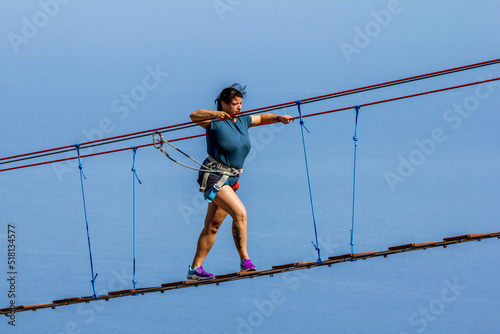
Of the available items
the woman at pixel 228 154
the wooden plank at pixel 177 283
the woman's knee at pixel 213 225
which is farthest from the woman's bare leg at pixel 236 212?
the wooden plank at pixel 177 283

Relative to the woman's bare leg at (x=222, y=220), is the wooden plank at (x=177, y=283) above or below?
below

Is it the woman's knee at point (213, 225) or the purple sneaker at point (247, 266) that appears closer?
the purple sneaker at point (247, 266)

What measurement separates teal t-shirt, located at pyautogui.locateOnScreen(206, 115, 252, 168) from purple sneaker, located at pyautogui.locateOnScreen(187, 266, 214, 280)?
4.30 feet

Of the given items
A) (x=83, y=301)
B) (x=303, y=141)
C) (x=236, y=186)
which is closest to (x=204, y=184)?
(x=236, y=186)

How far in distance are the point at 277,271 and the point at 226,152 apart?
4.85 feet

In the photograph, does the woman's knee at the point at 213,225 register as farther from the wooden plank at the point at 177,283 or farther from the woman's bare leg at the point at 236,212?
the wooden plank at the point at 177,283

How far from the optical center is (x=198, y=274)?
12727 mm

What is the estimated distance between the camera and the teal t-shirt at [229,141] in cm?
1234

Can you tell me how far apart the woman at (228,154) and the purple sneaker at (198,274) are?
3cm

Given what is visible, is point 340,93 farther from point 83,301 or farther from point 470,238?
point 83,301

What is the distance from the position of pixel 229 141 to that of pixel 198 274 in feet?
5.36

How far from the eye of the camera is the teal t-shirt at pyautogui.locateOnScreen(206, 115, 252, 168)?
12.3 metres

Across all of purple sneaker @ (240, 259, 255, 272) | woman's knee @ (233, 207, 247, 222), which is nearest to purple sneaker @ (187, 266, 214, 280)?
purple sneaker @ (240, 259, 255, 272)

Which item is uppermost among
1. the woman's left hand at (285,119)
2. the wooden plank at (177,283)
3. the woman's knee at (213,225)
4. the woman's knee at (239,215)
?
the woman's left hand at (285,119)
